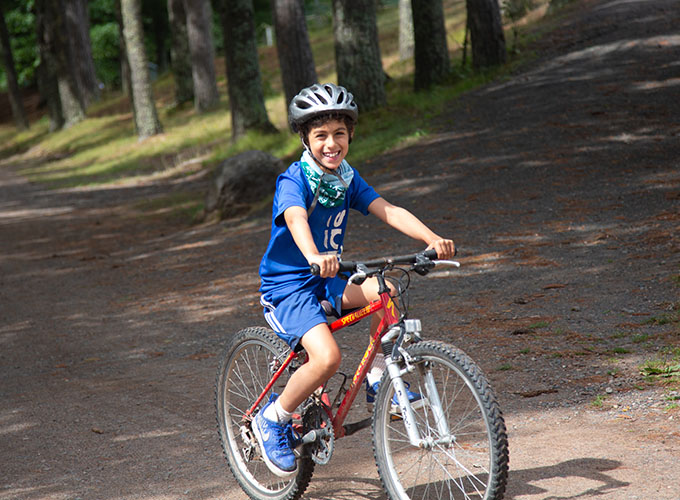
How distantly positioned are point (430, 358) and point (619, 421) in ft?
5.57

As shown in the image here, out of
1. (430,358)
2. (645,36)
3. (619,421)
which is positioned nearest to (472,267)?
(619,421)

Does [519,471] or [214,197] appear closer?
[519,471]

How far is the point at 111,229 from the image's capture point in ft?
49.2

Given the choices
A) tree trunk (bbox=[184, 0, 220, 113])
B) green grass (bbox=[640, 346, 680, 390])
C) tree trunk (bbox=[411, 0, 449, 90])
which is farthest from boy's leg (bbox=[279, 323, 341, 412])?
tree trunk (bbox=[184, 0, 220, 113])

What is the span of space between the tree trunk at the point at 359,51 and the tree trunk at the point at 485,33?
2078 mm

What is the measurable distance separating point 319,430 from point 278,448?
0.79 feet

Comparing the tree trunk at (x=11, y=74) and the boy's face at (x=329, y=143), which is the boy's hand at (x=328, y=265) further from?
the tree trunk at (x=11, y=74)

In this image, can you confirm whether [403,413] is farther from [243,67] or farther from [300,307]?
[243,67]

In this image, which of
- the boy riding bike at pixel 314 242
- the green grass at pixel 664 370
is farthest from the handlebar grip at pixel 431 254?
the green grass at pixel 664 370

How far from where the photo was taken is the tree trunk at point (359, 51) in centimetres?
1608

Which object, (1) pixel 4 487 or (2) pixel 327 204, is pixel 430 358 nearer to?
(2) pixel 327 204

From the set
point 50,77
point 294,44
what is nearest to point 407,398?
point 294,44

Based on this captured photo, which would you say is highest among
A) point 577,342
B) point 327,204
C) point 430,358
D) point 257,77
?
point 257,77

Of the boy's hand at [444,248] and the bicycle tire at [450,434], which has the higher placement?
the boy's hand at [444,248]
